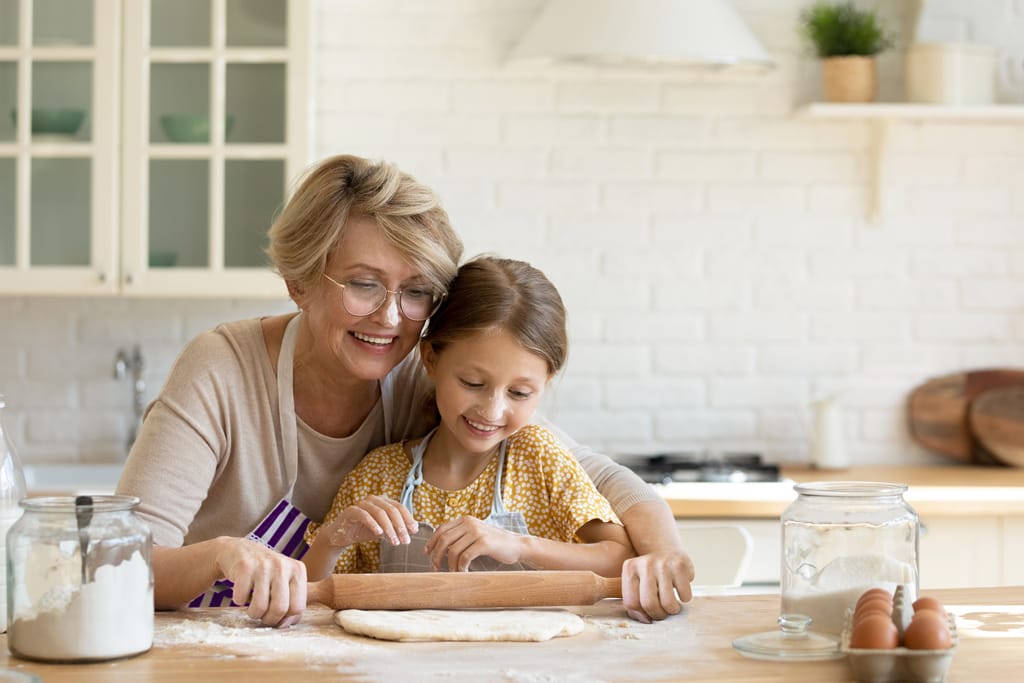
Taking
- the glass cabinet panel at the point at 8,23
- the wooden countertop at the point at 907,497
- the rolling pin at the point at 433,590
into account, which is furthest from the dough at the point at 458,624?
the glass cabinet panel at the point at 8,23

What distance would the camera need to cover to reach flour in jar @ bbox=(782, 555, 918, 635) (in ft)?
4.80

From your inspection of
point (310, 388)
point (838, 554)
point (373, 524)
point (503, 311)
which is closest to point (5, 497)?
point (373, 524)

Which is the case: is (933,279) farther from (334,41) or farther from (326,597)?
(326,597)

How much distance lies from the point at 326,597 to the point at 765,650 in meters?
0.53

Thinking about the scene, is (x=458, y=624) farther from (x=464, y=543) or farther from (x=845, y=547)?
(x=845, y=547)

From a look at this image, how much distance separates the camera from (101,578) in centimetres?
136

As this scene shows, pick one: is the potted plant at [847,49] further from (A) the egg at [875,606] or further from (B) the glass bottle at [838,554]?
(A) the egg at [875,606]

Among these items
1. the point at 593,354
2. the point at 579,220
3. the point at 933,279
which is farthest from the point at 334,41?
the point at 933,279

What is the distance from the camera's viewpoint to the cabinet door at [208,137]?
141 inches

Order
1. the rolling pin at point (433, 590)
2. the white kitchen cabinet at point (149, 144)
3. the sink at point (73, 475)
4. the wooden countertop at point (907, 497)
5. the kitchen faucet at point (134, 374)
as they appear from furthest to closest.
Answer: the kitchen faucet at point (134, 374)
the sink at point (73, 475)
the white kitchen cabinet at point (149, 144)
the wooden countertop at point (907, 497)
the rolling pin at point (433, 590)

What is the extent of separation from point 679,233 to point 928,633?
107 inches

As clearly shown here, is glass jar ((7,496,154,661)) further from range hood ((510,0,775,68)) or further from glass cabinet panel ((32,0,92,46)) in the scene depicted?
glass cabinet panel ((32,0,92,46))

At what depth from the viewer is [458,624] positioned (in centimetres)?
153

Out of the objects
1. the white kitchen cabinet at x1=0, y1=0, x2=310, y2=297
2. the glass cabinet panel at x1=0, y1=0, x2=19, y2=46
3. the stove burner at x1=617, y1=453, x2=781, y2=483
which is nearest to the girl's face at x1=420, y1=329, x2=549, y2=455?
the stove burner at x1=617, y1=453, x2=781, y2=483
